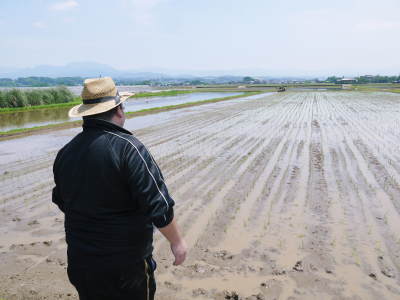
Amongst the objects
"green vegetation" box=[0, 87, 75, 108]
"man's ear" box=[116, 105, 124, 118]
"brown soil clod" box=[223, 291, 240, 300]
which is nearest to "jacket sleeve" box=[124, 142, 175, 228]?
"man's ear" box=[116, 105, 124, 118]

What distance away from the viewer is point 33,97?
30906mm

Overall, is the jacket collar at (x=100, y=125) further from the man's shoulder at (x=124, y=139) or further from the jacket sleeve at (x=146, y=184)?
the jacket sleeve at (x=146, y=184)

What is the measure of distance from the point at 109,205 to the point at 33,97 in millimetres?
33286

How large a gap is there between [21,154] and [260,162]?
7447mm

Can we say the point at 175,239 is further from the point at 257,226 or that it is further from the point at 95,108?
the point at 257,226

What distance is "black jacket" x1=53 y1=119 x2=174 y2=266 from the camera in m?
1.71

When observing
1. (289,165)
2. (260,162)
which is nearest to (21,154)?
(260,162)

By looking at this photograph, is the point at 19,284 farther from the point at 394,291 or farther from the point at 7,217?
the point at 394,291

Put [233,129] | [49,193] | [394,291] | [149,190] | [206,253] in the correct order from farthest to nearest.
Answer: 1. [233,129]
2. [49,193]
3. [206,253]
4. [394,291]
5. [149,190]

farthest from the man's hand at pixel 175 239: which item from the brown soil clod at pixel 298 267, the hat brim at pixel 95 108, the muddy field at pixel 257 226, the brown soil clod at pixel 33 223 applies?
the brown soil clod at pixel 33 223

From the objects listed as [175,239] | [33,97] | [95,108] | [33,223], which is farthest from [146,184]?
[33,97]

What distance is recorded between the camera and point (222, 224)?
482 centimetres

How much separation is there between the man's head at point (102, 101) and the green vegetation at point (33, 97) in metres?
30.4

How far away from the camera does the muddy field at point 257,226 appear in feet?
11.2
